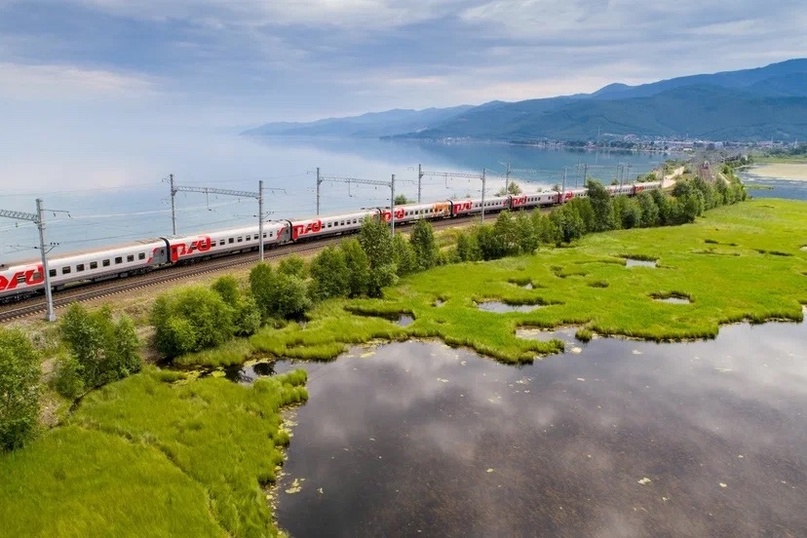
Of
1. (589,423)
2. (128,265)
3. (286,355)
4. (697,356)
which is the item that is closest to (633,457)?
(589,423)

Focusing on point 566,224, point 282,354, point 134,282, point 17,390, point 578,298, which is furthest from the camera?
point 566,224

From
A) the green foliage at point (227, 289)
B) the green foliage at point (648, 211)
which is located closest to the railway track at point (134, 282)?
the green foliage at point (227, 289)

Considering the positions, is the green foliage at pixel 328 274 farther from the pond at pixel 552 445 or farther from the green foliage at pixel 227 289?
the pond at pixel 552 445

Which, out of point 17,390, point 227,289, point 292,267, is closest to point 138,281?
point 227,289

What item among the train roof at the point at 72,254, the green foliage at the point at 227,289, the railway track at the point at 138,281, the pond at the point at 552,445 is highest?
the train roof at the point at 72,254

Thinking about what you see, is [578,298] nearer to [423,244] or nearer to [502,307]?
[502,307]

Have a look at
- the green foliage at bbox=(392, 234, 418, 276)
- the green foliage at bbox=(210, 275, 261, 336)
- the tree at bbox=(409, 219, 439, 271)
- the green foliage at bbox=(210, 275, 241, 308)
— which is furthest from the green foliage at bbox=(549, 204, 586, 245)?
the green foliage at bbox=(210, 275, 241, 308)
